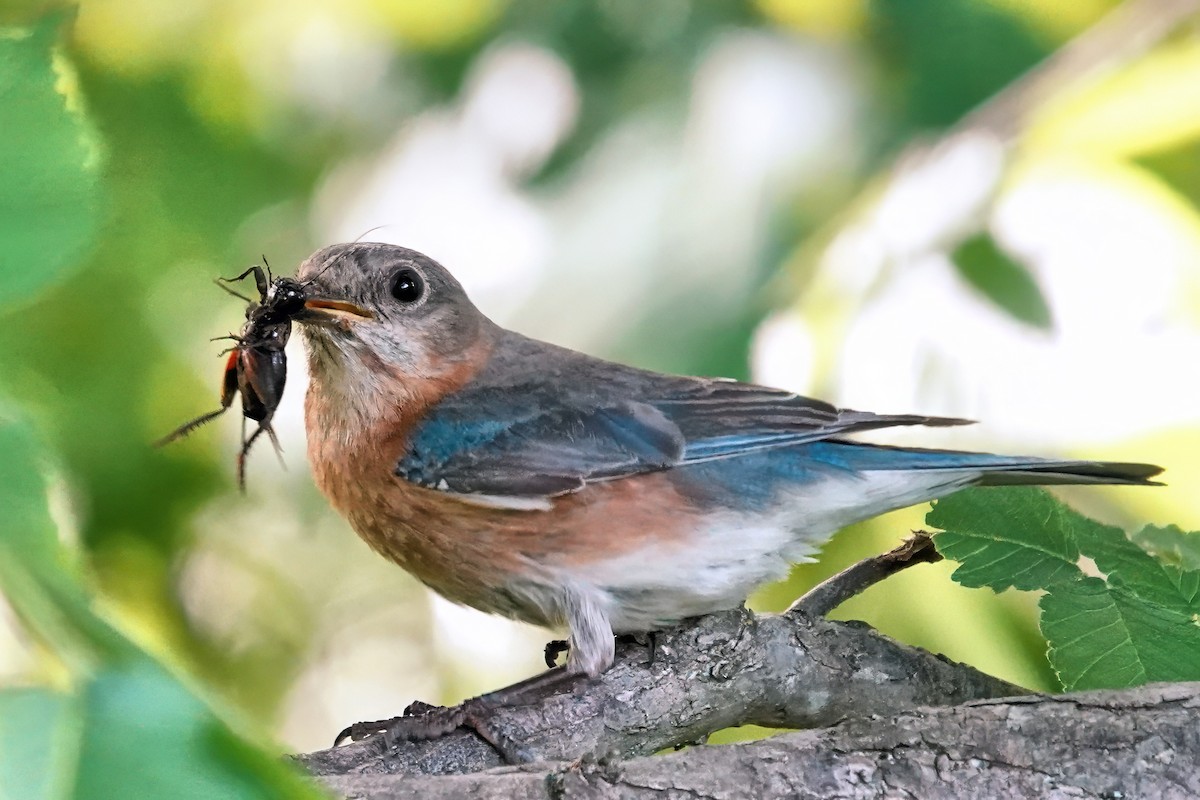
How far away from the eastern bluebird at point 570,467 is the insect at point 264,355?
0.14ft

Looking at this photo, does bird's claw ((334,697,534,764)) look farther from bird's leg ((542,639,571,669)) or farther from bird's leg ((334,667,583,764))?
bird's leg ((542,639,571,669))

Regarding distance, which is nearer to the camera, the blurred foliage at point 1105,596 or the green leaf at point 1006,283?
the blurred foliage at point 1105,596

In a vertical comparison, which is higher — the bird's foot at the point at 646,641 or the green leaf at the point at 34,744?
the bird's foot at the point at 646,641

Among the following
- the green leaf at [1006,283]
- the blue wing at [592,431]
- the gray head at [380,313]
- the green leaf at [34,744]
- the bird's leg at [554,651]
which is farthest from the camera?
the green leaf at [1006,283]

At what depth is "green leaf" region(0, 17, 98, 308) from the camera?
0.39 meters

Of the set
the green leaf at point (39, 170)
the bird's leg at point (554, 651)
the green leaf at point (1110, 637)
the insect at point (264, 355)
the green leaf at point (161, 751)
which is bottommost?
the green leaf at point (161, 751)

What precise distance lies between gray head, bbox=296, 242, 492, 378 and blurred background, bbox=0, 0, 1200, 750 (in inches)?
15.0

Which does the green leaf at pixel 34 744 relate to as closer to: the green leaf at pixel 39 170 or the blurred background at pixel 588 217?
the green leaf at pixel 39 170

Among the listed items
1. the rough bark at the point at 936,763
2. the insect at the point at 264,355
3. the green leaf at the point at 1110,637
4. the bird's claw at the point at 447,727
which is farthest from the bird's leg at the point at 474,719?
the green leaf at the point at 1110,637

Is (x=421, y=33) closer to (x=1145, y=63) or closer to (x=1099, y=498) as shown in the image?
(x=1145, y=63)

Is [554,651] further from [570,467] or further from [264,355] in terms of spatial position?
[264,355]

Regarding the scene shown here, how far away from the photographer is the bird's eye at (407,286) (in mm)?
1879

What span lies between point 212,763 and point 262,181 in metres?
2.22

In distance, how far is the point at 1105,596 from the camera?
1.13 meters
